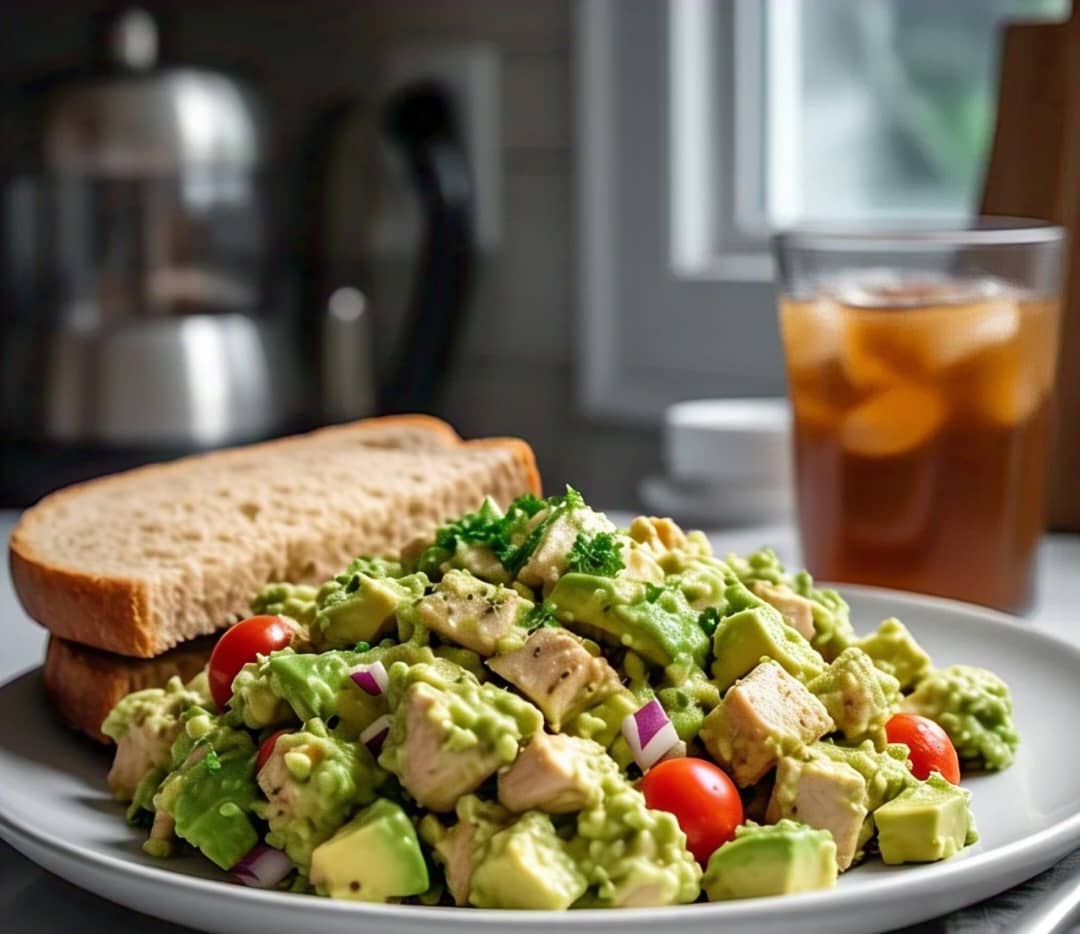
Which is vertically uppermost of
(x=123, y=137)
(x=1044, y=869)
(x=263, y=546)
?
(x=123, y=137)

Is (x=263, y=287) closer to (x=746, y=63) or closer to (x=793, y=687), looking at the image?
(x=746, y=63)

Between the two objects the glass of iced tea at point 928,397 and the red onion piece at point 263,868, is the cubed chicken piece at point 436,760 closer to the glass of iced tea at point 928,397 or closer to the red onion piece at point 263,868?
the red onion piece at point 263,868

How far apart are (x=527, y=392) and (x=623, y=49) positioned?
2.37ft

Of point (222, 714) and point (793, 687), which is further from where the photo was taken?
point (222, 714)

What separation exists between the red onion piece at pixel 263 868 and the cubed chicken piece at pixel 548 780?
140 millimetres

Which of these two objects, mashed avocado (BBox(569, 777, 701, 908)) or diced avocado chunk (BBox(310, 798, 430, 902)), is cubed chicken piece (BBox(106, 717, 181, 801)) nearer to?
diced avocado chunk (BBox(310, 798, 430, 902))

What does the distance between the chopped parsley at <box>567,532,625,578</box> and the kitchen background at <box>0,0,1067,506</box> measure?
1.68m

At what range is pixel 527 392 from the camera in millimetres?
3305

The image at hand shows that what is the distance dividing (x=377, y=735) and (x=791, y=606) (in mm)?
314

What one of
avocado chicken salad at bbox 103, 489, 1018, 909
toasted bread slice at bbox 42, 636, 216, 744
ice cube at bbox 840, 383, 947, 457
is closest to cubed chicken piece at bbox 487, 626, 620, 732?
avocado chicken salad at bbox 103, 489, 1018, 909

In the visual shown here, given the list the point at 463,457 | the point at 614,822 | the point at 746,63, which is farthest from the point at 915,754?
the point at 746,63

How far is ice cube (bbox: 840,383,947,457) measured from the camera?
1.62 meters

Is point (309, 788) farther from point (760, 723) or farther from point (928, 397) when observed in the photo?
point (928, 397)

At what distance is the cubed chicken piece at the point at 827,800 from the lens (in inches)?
36.2
